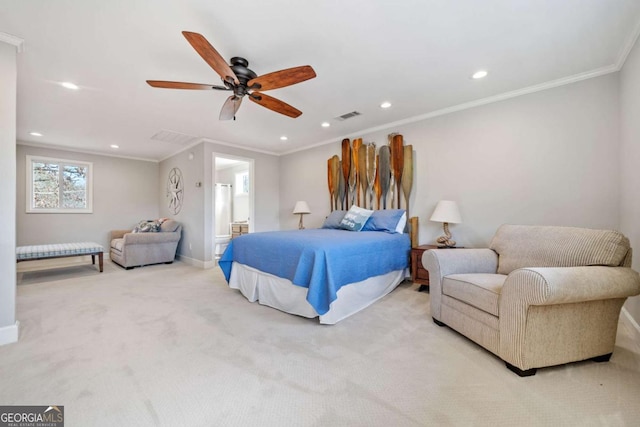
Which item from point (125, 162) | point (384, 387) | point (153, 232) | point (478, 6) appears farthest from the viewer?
point (125, 162)

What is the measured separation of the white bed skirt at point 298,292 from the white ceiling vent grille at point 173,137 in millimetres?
2759

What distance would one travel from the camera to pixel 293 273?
8.14ft

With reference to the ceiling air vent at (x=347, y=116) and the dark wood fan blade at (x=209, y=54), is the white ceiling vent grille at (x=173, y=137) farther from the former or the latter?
the dark wood fan blade at (x=209, y=54)

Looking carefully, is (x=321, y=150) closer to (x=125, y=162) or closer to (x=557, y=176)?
(x=557, y=176)

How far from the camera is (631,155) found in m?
2.12

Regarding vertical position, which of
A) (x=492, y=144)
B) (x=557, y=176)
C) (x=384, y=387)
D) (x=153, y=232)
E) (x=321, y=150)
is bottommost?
(x=384, y=387)

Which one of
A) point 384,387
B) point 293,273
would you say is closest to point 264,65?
point 293,273

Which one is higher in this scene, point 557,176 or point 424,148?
point 424,148

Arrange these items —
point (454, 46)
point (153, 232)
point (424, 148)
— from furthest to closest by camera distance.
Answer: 1. point (153, 232)
2. point (424, 148)
3. point (454, 46)

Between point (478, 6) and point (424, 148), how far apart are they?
6.88 ft

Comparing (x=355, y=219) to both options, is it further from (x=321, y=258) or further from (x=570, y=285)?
(x=570, y=285)

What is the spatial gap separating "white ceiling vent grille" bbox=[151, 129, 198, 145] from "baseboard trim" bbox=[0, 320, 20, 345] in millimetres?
3247

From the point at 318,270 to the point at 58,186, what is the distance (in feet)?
21.0

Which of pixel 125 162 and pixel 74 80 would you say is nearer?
pixel 74 80
